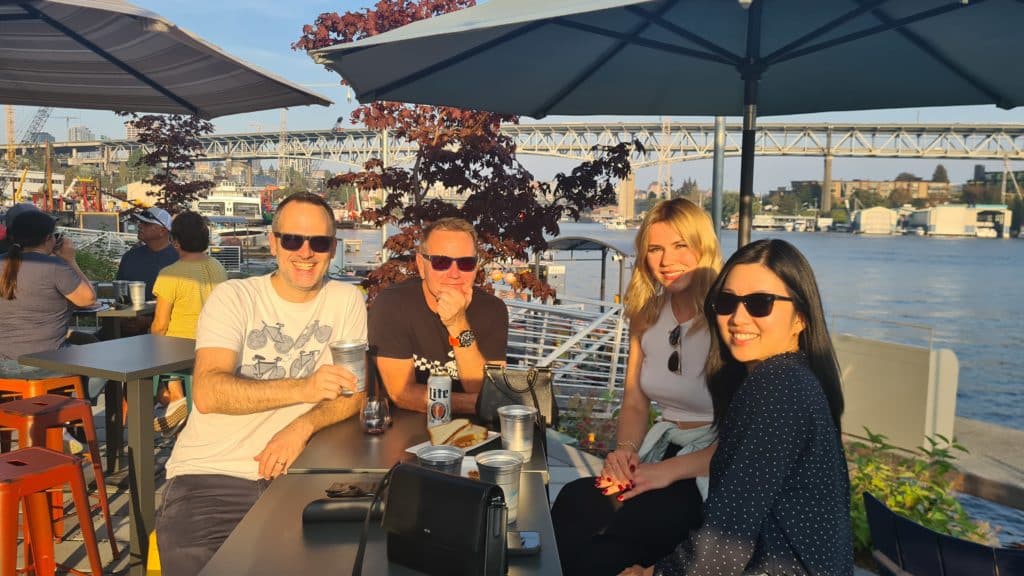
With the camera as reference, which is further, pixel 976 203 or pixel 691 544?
pixel 976 203

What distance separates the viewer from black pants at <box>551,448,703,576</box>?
2.38 metres

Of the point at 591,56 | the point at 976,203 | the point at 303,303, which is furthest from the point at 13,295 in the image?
the point at 976,203

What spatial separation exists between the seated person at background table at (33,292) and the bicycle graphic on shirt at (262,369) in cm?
246

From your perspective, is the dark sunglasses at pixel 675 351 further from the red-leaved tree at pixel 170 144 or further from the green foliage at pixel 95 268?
the green foliage at pixel 95 268

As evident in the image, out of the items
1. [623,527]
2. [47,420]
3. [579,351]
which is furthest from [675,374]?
[579,351]

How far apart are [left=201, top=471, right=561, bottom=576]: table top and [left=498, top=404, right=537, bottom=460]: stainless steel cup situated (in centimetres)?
27

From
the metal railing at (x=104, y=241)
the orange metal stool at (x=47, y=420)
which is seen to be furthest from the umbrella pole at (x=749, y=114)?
the metal railing at (x=104, y=241)

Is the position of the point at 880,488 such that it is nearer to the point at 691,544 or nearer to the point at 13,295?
the point at 691,544

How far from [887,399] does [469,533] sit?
6737 millimetres

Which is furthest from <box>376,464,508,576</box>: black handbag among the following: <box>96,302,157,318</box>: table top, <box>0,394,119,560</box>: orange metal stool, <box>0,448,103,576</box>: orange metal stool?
<box>96,302,157,318</box>: table top

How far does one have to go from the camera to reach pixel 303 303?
273cm

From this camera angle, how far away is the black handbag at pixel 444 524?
1.28m

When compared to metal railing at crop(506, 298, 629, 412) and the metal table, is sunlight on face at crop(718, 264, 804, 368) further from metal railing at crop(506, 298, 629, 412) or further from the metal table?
metal railing at crop(506, 298, 629, 412)

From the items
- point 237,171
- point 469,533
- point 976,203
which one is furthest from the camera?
point 237,171
